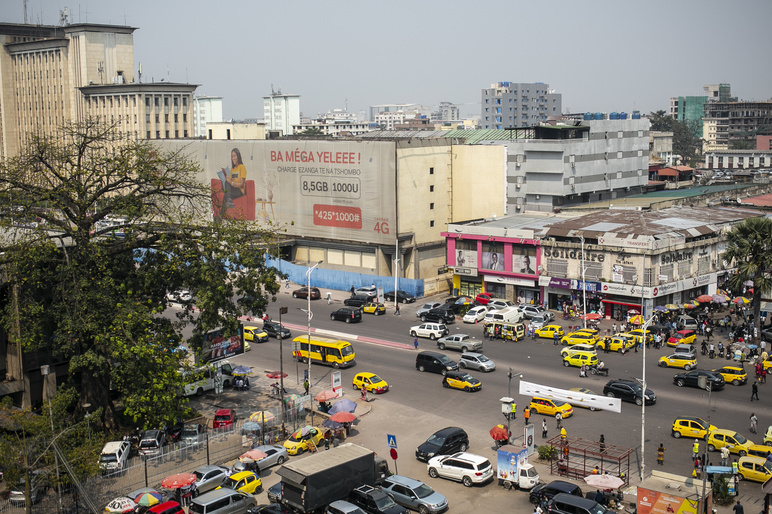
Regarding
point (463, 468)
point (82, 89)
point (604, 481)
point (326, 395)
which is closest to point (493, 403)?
point (326, 395)

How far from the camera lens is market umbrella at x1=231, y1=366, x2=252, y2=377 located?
48969 millimetres

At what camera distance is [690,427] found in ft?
126

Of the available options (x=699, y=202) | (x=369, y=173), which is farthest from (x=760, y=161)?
(x=369, y=173)

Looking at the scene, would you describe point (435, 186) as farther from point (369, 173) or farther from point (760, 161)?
point (760, 161)

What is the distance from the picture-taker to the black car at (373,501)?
3080 cm

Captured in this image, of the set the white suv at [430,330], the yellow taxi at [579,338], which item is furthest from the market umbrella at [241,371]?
the yellow taxi at [579,338]

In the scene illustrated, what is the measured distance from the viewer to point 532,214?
8162 cm

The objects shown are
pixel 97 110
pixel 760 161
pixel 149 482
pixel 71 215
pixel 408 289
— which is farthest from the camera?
pixel 760 161

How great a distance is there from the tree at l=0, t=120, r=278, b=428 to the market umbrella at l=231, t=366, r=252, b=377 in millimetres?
8869

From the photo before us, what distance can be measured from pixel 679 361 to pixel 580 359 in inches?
239

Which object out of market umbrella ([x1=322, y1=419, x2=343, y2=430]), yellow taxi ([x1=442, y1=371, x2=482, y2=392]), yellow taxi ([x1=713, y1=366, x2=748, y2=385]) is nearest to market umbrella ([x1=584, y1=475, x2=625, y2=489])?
market umbrella ([x1=322, y1=419, x2=343, y2=430])

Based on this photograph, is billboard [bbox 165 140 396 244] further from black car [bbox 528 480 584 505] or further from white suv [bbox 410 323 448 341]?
black car [bbox 528 480 584 505]

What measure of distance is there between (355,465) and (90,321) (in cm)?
1402

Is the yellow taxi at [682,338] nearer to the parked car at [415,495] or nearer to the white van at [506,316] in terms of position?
the white van at [506,316]
